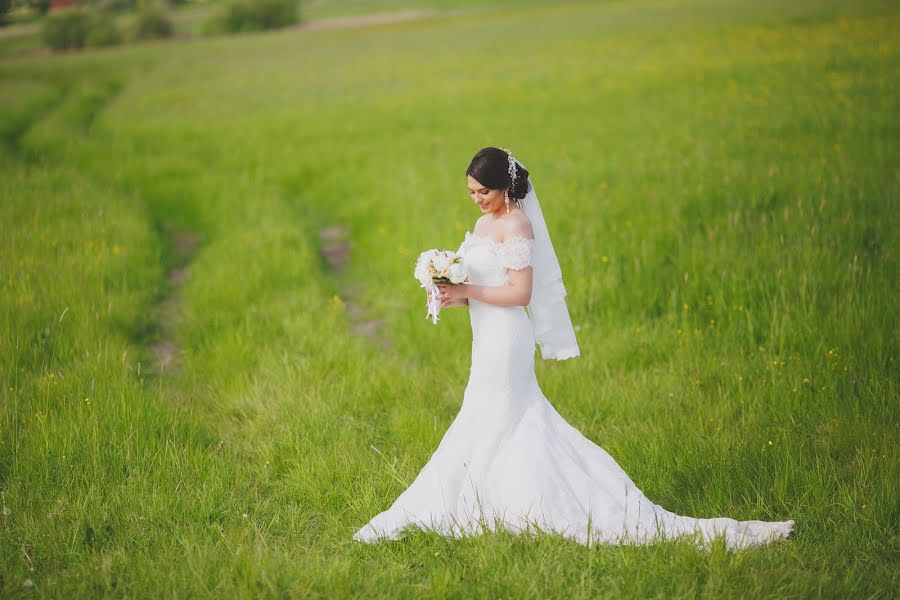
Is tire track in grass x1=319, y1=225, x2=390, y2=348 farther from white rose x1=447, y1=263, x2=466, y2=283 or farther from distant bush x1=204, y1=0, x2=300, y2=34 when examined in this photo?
distant bush x1=204, y1=0, x2=300, y2=34

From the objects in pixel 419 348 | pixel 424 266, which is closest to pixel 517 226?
pixel 424 266

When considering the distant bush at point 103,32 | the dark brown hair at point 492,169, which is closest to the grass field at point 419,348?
the dark brown hair at point 492,169

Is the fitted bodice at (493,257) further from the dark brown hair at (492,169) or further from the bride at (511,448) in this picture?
the dark brown hair at (492,169)

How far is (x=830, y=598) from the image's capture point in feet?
11.5

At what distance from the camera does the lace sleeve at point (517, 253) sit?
4164 millimetres

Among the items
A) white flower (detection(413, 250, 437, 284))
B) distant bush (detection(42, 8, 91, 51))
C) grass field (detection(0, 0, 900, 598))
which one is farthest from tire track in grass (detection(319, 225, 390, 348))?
distant bush (detection(42, 8, 91, 51))

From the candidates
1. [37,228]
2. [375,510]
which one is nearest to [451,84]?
[37,228]

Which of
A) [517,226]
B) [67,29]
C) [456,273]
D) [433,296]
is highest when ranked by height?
[67,29]

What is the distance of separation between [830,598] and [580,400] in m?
2.52

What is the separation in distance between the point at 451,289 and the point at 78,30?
51.1 metres

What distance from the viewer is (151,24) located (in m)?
52.9

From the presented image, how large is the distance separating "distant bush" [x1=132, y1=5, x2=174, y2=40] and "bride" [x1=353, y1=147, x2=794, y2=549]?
178ft

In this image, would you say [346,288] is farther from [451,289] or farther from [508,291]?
[508,291]

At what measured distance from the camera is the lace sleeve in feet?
13.7
